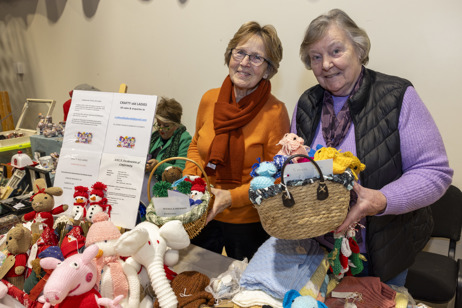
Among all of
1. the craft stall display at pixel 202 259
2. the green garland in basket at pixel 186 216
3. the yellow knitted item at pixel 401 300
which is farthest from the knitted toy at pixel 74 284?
the yellow knitted item at pixel 401 300

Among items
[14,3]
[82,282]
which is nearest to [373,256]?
[82,282]

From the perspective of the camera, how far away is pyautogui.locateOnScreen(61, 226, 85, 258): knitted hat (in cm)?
115

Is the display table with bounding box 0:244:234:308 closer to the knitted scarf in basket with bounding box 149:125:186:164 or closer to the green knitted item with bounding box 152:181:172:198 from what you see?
the green knitted item with bounding box 152:181:172:198

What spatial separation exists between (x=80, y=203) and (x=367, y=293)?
1159 millimetres

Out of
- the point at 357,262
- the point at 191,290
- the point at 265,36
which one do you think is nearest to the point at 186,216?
the point at 191,290

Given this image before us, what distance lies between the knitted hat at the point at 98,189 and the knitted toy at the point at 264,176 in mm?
766

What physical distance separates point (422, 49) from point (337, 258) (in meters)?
1.51

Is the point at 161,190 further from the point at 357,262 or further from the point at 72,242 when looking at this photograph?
the point at 357,262

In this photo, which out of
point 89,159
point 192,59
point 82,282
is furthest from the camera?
point 192,59

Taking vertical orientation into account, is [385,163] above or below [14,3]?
below

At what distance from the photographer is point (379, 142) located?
44.4 inches

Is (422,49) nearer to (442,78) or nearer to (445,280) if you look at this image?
(442,78)

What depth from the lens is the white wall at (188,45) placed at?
190 cm

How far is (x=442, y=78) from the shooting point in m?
1.90
